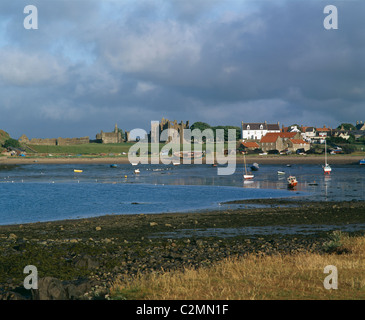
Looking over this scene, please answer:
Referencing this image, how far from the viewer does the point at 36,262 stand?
17.5 metres

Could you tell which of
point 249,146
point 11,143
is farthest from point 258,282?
point 11,143

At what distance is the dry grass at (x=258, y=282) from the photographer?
11.6 m

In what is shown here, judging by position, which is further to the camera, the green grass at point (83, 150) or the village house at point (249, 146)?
the green grass at point (83, 150)

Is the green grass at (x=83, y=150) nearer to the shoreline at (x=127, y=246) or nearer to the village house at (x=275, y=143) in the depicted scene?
the village house at (x=275, y=143)

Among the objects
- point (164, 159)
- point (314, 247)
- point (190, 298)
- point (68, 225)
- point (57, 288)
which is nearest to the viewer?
point (190, 298)

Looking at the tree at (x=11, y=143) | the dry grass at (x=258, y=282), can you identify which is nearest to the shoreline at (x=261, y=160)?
the tree at (x=11, y=143)

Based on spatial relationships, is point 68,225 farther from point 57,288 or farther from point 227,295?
point 227,295

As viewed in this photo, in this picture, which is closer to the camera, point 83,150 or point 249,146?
point 249,146

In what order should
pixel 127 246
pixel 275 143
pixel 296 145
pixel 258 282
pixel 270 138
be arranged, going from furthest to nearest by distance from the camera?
pixel 270 138
pixel 296 145
pixel 275 143
pixel 127 246
pixel 258 282

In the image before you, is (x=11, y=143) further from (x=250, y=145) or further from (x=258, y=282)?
(x=258, y=282)

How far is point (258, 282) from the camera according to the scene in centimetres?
1267

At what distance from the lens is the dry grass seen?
11.6 m
